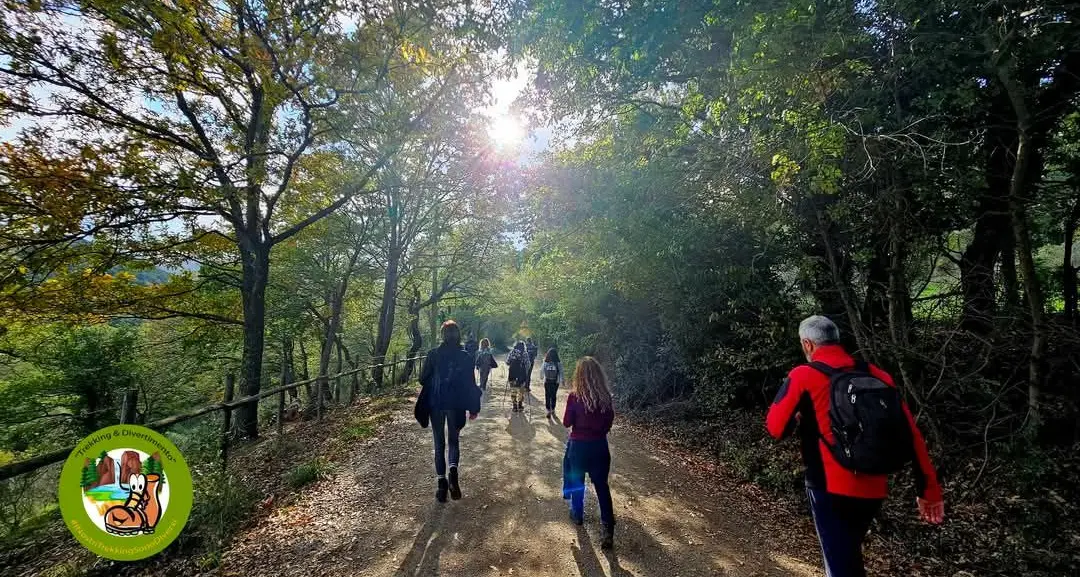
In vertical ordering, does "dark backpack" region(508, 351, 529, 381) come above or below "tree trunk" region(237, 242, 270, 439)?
A: below

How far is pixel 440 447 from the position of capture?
446 cm

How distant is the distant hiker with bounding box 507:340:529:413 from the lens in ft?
32.4

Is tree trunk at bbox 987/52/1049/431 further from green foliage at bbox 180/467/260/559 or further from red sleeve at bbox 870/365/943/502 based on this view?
green foliage at bbox 180/467/260/559

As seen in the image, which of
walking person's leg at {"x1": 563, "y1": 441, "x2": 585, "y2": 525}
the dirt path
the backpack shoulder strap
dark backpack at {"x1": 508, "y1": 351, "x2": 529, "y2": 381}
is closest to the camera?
the backpack shoulder strap

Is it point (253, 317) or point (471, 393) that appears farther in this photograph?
point (253, 317)

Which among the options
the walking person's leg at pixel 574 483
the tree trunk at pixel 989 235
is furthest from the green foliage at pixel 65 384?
the tree trunk at pixel 989 235

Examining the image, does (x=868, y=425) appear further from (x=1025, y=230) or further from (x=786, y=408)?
(x=1025, y=230)

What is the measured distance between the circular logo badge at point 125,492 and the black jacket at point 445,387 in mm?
2023

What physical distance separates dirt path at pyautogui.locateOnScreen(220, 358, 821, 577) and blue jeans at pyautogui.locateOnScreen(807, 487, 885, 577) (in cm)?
156

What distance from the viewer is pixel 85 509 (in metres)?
2.63

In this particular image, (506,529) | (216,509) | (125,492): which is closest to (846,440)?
(506,529)

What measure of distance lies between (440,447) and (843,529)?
3642 millimetres

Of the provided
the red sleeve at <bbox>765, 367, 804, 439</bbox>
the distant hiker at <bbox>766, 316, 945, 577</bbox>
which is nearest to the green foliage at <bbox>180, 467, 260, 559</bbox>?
the red sleeve at <bbox>765, 367, 804, 439</bbox>

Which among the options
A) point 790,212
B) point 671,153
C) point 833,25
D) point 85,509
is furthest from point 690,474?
point 85,509
